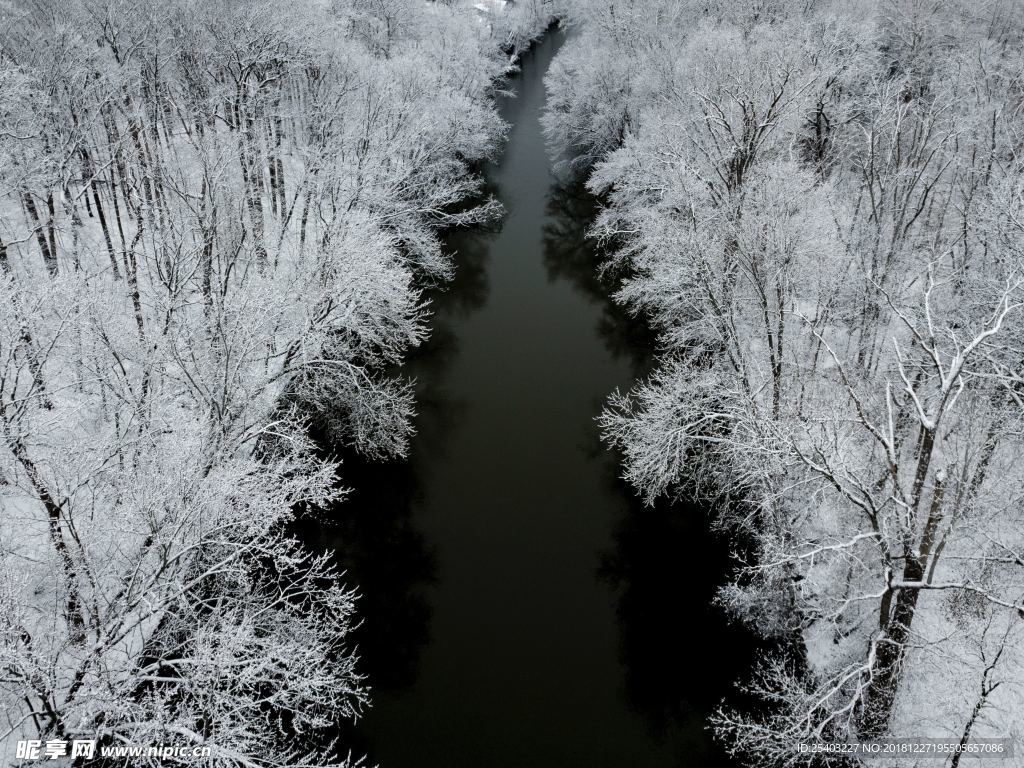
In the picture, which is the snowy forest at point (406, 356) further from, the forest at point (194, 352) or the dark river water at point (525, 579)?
the dark river water at point (525, 579)

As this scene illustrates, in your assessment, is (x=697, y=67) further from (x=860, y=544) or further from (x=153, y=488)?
(x=153, y=488)

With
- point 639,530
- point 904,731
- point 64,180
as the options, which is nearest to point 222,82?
point 64,180

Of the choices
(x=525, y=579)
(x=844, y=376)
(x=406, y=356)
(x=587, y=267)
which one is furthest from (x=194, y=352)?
(x=587, y=267)

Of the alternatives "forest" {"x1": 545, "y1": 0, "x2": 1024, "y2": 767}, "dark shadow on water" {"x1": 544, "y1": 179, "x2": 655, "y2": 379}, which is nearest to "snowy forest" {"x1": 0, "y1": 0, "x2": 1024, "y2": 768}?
"forest" {"x1": 545, "y1": 0, "x2": 1024, "y2": 767}

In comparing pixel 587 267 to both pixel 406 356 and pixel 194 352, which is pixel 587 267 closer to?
pixel 406 356

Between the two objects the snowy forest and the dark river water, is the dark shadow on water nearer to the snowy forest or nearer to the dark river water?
the dark river water

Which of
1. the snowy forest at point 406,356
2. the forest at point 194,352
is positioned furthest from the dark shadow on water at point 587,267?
the forest at point 194,352
